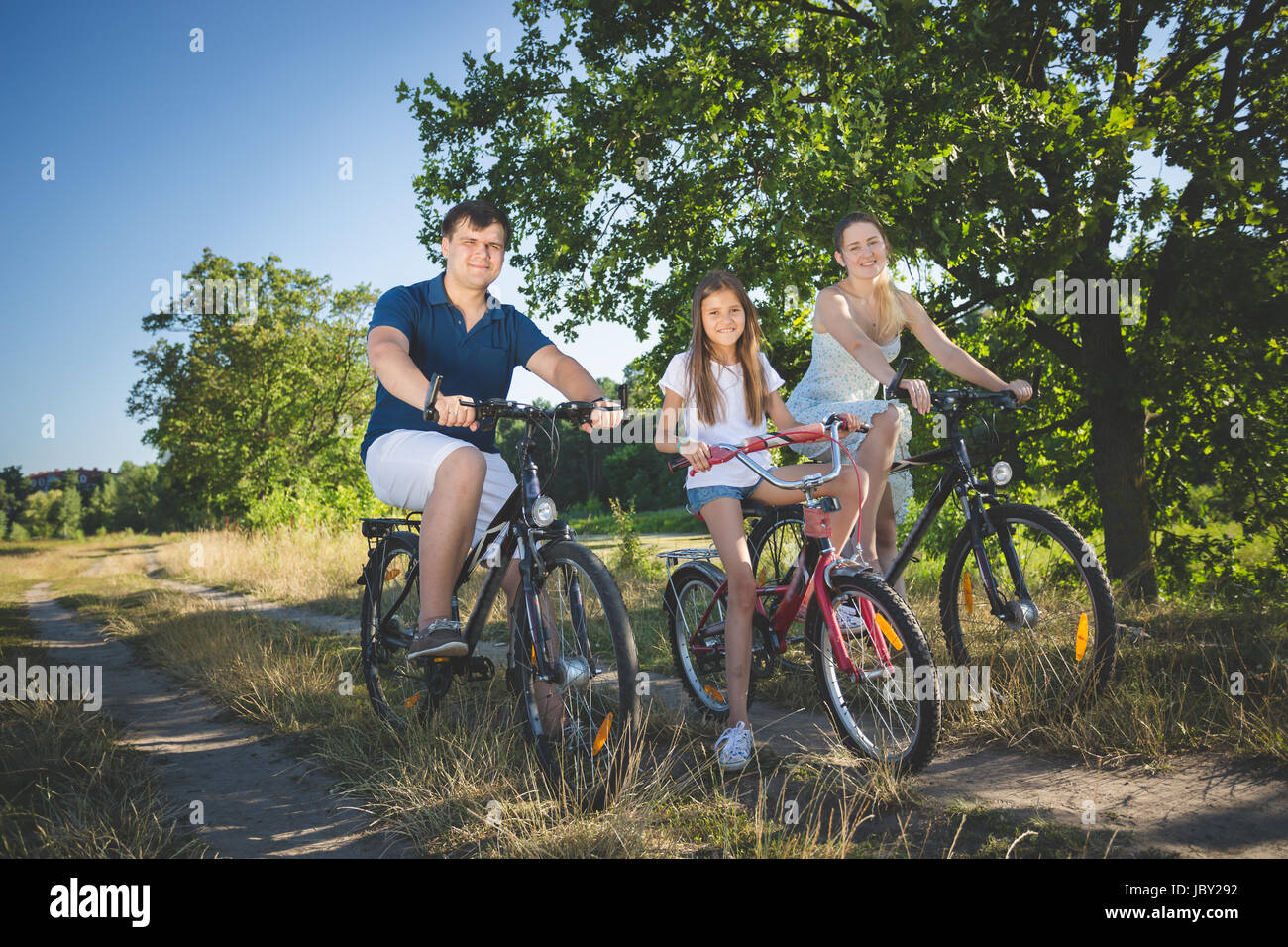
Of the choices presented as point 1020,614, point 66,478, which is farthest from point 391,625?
point 66,478

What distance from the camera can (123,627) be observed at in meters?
8.01

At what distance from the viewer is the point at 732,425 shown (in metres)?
3.72

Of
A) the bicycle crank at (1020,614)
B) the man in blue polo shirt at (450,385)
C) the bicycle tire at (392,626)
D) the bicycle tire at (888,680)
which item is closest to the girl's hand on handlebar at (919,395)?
the bicycle tire at (888,680)

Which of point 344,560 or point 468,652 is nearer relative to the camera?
point 468,652

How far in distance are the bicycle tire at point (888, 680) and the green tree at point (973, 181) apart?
3645mm

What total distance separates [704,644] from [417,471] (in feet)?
5.54

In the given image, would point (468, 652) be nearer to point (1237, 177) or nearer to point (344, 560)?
point (1237, 177)

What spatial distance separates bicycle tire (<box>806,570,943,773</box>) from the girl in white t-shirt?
0.36m

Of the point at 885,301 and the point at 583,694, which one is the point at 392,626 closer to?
the point at 583,694

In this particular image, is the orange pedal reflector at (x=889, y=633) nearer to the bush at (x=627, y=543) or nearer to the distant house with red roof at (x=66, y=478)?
the bush at (x=627, y=543)

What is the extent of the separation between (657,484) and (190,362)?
29.9m

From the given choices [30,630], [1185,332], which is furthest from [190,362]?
[1185,332]

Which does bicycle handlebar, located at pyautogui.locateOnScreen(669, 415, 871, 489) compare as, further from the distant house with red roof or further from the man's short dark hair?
the distant house with red roof

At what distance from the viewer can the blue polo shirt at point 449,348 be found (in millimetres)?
3549
